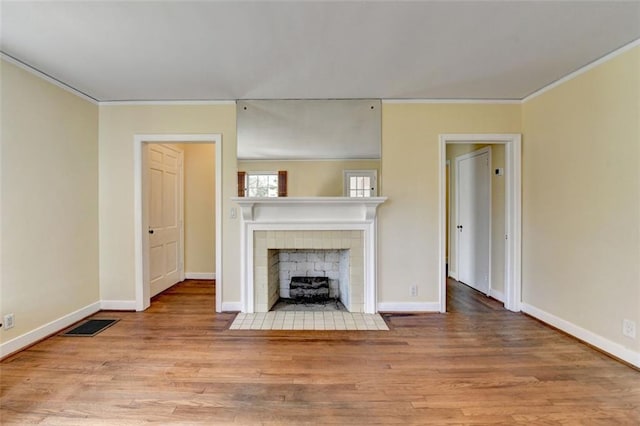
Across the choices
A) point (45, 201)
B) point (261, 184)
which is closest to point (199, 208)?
point (261, 184)

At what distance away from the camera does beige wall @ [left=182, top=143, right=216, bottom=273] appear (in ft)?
15.8

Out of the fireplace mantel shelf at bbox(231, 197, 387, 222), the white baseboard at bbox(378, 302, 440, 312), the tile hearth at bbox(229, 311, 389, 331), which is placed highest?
the fireplace mantel shelf at bbox(231, 197, 387, 222)

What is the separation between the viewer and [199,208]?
484 cm

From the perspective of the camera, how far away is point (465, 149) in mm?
4402

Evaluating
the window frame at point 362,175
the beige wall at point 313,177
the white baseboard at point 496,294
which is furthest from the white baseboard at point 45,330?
the white baseboard at point 496,294

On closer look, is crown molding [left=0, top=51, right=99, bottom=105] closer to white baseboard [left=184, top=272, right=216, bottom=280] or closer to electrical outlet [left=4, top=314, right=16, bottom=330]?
electrical outlet [left=4, top=314, right=16, bottom=330]

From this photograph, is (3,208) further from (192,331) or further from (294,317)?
(294,317)

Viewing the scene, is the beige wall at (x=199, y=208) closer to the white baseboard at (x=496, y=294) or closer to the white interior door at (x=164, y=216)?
the white interior door at (x=164, y=216)

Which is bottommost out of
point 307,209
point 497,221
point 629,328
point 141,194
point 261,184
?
point 629,328

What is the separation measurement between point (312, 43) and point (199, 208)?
351cm

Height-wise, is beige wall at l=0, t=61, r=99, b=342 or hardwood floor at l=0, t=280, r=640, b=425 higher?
beige wall at l=0, t=61, r=99, b=342

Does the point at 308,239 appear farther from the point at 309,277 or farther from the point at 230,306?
the point at 230,306

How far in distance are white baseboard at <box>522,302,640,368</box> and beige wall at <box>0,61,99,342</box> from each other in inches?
185

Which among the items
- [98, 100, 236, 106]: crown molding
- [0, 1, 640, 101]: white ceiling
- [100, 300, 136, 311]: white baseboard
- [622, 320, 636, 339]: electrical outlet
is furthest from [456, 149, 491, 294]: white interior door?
[100, 300, 136, 311]: white baseboard
